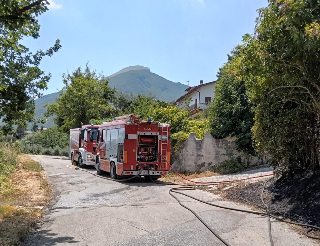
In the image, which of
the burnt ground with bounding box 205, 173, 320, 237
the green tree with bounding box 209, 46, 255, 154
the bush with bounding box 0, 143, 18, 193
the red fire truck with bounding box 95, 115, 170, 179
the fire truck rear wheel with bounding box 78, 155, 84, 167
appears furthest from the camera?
the fire truck rear wheel with bounding box 78, 155, 84, 167

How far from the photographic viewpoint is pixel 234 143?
18906 millimetres

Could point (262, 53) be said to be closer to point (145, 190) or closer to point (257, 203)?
point (257, 203)

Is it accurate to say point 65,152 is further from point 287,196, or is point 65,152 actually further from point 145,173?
point 287,196

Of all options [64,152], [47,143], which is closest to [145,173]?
[64,152]

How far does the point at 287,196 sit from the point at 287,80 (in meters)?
3.91

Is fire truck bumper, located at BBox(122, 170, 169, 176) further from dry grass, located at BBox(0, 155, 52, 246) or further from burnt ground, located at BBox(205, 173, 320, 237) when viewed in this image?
burnt ground, located at BBox(205, 173, 320, 237)

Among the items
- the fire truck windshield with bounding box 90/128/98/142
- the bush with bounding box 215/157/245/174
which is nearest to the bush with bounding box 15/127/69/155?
the fire truck windshield with bounding box 90/128/98/142

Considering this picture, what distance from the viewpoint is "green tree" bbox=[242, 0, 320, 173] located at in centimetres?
704

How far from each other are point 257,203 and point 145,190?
5.09 metres

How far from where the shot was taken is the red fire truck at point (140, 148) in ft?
53.2

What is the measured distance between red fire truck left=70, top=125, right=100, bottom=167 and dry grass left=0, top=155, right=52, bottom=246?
16.3 feet

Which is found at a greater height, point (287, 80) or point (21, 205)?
point (287, 80)

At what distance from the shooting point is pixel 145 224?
8.30m

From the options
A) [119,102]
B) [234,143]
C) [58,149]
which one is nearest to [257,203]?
[234,143]
